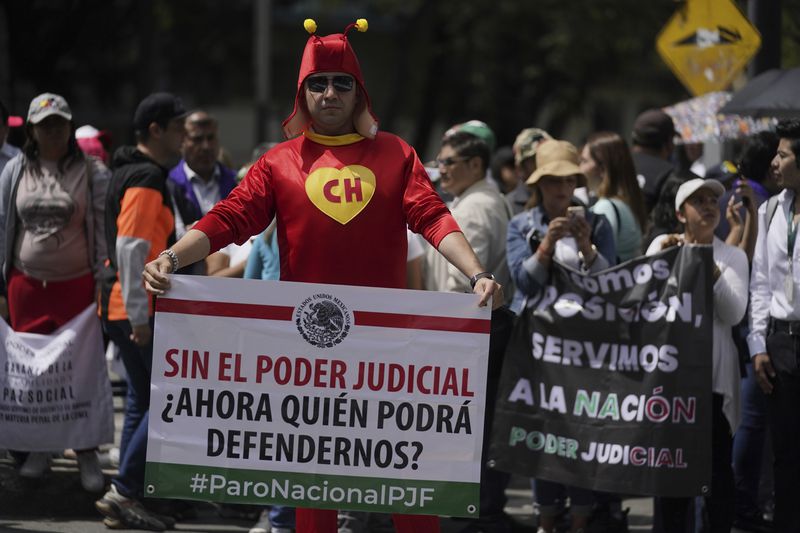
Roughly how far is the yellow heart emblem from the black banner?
1.76 meters

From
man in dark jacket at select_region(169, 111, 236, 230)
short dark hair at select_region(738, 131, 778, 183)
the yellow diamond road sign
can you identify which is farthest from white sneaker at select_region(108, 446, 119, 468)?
the yellow diamond road sign

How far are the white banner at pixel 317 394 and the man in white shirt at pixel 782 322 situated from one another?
183 cm

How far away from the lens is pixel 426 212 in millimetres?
5273

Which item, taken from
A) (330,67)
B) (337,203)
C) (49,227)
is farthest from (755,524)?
(49,227)

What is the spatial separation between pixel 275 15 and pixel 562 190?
3940cm

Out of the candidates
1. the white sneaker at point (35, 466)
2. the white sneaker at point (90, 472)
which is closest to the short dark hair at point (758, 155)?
the white sneaker at point (90, 472)

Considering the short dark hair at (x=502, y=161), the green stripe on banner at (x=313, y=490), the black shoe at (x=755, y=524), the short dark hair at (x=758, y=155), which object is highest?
the short dark hair at (x=502, y=161)

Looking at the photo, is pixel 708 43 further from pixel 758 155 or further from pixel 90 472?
pixel 90 472

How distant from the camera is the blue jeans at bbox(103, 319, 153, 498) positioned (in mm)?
7086

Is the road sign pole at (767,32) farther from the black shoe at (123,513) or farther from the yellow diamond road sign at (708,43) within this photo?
the black shoe at (123,513)

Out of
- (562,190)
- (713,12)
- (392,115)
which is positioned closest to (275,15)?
(392,115)

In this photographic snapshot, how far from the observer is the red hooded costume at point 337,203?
5.29 metres

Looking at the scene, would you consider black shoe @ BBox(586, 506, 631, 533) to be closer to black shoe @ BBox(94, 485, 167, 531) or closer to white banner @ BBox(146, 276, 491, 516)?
black shoe @ BBox(94, 485, 167, 531)

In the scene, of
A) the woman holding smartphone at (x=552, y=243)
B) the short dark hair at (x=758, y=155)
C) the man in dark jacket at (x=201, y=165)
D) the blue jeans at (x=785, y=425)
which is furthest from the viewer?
the man in dark jacket at (x=201, y=165)
